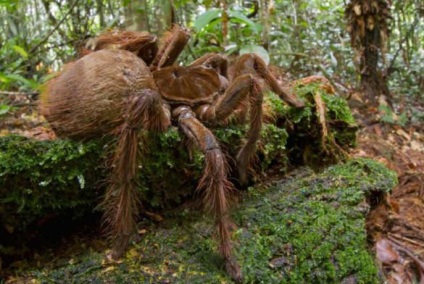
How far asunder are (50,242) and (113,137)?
0.63 metres

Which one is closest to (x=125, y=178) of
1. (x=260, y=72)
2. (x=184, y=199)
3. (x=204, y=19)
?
(x=184, y=199)

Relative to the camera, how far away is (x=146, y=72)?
263cm

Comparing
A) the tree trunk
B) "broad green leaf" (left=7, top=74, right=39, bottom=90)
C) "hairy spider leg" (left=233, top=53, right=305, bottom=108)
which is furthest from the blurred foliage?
"hairy spider leg" (left=233, top=53, right=305, bottom=108)

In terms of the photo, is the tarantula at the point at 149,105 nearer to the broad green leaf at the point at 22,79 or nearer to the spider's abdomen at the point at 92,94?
the spider's abdomen at the point at 92,94

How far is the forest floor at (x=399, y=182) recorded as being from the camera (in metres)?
3.09

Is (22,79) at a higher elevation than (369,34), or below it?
below

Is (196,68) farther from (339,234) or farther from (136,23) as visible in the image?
A: (136,23)

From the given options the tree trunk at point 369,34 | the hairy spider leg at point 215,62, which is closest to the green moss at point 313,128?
the hairy spider leg at point 215,62

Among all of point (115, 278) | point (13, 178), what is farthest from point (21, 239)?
point (115, 278)

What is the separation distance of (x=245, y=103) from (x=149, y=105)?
62 centimetres

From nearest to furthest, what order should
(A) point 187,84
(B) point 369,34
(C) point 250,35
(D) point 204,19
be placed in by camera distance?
(A) point 187,84 → (D) point 204,19 → (B) point 369,34 → (C) point 250,35

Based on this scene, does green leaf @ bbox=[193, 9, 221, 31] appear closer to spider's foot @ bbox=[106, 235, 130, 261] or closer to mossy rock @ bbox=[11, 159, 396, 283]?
mossy rock @ bbox=[11, 159, 396, 283]

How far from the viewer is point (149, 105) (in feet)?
7.25

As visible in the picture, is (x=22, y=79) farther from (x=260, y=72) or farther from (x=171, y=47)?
(x=260, y=72)
